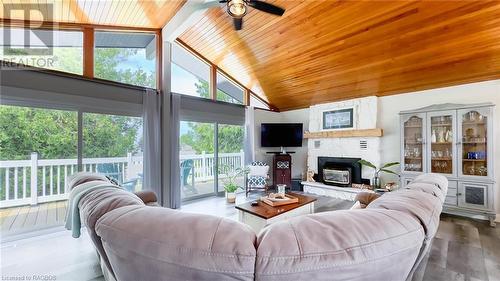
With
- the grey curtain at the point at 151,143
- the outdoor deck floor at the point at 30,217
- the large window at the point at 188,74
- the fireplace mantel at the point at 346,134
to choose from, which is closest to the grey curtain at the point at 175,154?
the grey curtain at the point at 151,143

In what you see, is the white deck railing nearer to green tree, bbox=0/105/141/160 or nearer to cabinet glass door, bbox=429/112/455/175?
green tree, bbox=0/105/141/160

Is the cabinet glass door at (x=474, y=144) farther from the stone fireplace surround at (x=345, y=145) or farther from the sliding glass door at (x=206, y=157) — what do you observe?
the sliding glass door at (x=206, y=157)

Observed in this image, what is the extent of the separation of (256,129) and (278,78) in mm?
1457

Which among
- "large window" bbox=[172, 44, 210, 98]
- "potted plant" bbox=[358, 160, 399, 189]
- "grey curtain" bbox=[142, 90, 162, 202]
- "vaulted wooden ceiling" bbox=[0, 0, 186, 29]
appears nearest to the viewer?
"vaulted wooden ceiling" bbox=[0, 0, 186, 29]

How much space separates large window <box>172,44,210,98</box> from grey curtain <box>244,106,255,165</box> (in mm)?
1093

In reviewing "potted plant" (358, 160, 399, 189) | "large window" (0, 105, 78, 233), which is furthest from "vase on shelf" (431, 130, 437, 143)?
"large window" (0, 105, 78, 233)

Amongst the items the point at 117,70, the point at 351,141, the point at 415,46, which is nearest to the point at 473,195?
the point at 351,141

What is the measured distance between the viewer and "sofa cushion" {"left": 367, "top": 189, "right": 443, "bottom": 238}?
A: 0.88 m

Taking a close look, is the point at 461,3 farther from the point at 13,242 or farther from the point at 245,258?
the point at 13,242

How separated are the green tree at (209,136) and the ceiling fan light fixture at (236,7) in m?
2.66

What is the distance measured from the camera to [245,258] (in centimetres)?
63

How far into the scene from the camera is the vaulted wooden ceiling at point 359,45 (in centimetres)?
271

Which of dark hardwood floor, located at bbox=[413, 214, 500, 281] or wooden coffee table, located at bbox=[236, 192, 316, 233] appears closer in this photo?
dark hardwood floor, located at bbox=[413, 214, 500, 281]

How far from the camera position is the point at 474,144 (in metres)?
3.55
